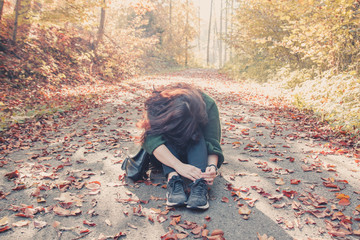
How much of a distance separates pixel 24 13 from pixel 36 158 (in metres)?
6.91

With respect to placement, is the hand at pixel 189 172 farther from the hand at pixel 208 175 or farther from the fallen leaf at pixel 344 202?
the fallen leaf at pixel 344 202

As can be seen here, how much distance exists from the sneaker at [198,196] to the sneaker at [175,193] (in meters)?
0.08

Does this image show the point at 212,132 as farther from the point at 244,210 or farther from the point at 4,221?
the point at 4,221

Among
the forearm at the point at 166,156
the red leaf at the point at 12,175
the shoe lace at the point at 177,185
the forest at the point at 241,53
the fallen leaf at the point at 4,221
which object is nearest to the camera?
the fallen leaf at the point at 4,221

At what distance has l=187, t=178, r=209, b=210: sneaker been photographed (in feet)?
8.05

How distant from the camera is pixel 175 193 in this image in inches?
101

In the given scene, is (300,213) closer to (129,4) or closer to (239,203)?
(239,203)

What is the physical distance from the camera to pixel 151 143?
279 cm

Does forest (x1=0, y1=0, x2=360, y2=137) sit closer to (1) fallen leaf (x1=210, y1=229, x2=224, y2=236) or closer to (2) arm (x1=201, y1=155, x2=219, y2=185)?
(2) arm (x1=201, y1=155, x2=219, y2=185)

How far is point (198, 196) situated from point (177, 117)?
86cm

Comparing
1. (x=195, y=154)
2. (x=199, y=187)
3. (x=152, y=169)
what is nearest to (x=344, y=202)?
(x=199, y=187)

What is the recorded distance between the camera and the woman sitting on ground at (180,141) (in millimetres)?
2631

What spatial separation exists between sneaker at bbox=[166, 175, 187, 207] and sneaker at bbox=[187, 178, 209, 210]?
8 centimetres

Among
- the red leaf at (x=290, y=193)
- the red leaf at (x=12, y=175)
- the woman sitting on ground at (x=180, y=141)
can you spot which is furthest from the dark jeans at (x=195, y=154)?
the red leaf at (x=12, y=175)
